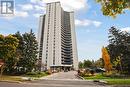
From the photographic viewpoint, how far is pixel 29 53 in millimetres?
78250

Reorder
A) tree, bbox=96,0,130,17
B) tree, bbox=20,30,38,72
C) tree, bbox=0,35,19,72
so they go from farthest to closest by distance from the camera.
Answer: tree, bbox=20,30,38,72, tree, bbox=0,35,19,72, tree, bbox=96,0,130,17

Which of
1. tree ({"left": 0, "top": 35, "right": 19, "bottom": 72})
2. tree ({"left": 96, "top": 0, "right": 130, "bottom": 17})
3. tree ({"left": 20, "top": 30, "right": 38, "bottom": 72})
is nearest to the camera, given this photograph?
tree ({"left": 96, "top": 0, "right": 130, "bottom": 17})

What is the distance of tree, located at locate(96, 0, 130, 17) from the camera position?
1106 cm

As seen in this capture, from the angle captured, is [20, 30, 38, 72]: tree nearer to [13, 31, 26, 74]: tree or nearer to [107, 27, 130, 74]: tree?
[13, 31, 26, 74]: tree

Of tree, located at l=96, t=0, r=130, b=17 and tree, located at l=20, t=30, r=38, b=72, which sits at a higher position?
tree, located at l=20, t=30, r=38, b=72

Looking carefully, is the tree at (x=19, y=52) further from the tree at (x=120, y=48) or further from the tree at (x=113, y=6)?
the tree at (x=113, y=6)

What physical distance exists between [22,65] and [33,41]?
30.6 feet

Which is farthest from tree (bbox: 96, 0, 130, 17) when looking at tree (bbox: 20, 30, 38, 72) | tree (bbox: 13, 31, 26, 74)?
tree (bbox: 20, 30, 38, 72)

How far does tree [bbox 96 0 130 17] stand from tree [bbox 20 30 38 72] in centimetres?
6417

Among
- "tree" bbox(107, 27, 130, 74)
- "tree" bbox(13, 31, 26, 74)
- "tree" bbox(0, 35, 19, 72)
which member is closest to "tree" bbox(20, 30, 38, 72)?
"tree" bbox(13, 31, 26, 74)

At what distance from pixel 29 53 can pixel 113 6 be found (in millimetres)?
67951

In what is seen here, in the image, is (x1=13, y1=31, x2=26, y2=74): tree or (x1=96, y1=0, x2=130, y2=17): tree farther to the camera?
(x1=13, y1=31, x2=26, y2=74): tree

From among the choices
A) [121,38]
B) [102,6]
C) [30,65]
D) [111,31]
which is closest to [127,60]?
[121,38]

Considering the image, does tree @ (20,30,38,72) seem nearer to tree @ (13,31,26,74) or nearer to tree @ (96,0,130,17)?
tree @ (13,31,26,74)
